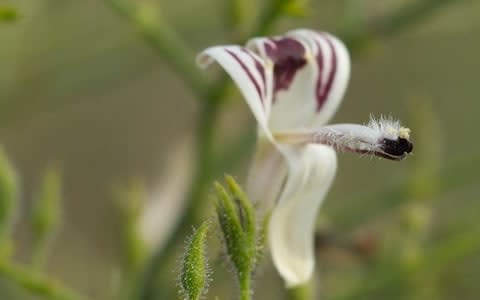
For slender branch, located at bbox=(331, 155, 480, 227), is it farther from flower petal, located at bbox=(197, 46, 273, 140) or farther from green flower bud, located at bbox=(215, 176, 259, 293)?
green flower bud, located at bbox=(215, 176, 259, 293)

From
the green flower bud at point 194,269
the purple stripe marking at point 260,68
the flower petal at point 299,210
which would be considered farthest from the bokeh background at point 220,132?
the green flower bud at point 194,269

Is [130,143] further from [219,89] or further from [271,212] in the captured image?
[271,212]

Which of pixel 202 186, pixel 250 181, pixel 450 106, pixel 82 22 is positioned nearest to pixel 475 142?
pixel 450 106

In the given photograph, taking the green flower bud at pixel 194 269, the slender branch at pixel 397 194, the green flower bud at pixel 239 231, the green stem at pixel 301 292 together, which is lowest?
the green flower bud at pixel 194 269

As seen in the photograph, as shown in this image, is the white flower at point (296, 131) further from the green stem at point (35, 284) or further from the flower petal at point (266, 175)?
the green stem at point (35, 284)

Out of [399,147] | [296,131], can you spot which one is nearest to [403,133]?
[399,147]
